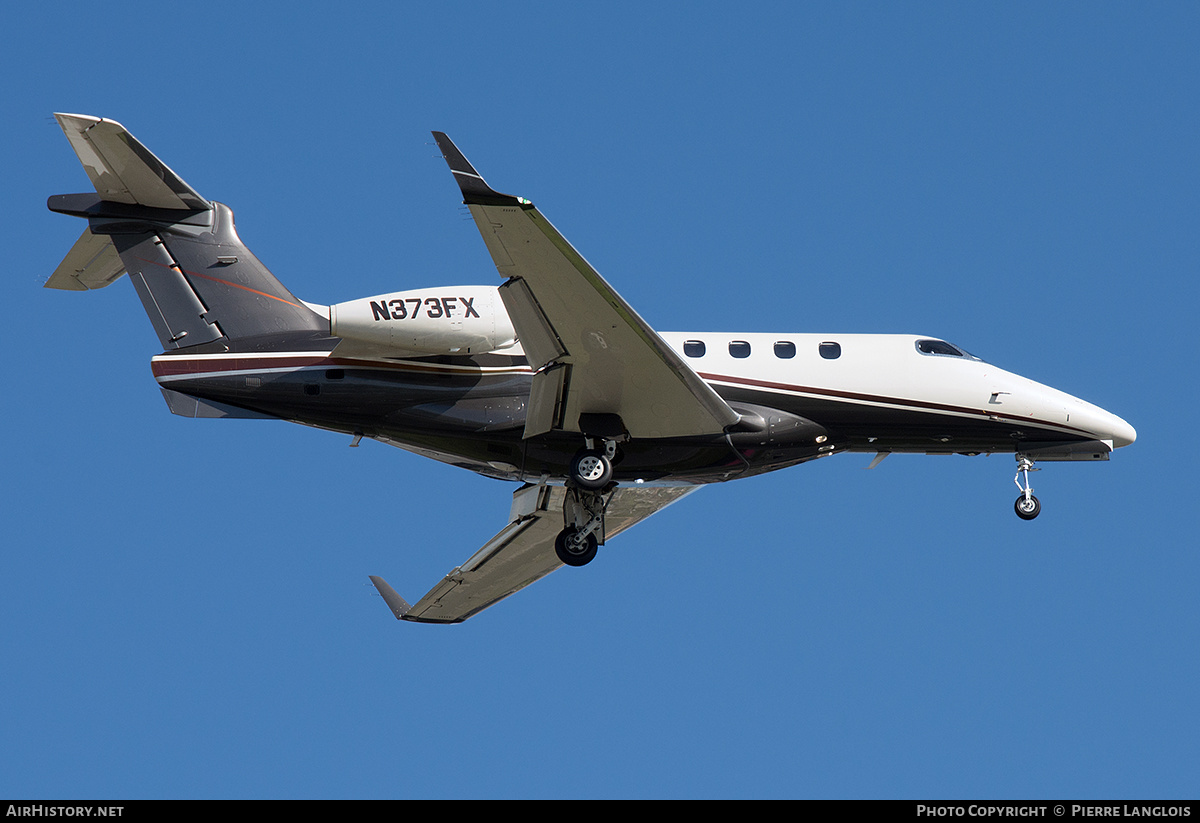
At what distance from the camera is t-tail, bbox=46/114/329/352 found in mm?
18859

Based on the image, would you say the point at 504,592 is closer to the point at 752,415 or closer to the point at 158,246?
the point at 752,415

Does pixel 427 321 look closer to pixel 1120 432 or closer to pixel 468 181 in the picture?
pixel 468 181

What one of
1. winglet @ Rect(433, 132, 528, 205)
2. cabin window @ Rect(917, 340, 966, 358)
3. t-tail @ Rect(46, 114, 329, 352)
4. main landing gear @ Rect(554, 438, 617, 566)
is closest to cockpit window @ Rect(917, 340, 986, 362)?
cabin window @ Rect(917, 340, 966, 358)

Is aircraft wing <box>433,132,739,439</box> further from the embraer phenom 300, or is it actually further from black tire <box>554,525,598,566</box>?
black tire <box>554,525,598,566</box>

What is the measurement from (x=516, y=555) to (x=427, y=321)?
664 cm

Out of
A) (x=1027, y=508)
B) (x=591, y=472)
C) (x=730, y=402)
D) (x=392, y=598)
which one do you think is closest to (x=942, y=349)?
(x=1027, y=508)

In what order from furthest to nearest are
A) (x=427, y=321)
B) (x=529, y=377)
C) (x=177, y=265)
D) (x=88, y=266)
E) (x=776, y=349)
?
Answer: 1. (x=776, y=349)
2. (x=88, y=266)
3. (x=177, y=265)
4. (x=529, y=377)
5. (x=427, y=321)

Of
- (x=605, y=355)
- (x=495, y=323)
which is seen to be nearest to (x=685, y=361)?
(x=605, y=355)

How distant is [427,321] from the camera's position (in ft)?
58.6

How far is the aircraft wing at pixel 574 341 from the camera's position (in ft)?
50.5

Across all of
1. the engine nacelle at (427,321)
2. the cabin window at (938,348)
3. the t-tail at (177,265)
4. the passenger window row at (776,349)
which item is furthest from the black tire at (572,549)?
the cabin window at (938,348)

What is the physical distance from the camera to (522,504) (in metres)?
23.0

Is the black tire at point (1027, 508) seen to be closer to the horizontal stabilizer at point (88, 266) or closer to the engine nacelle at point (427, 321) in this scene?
the engine nacelle at point (427, 321)
